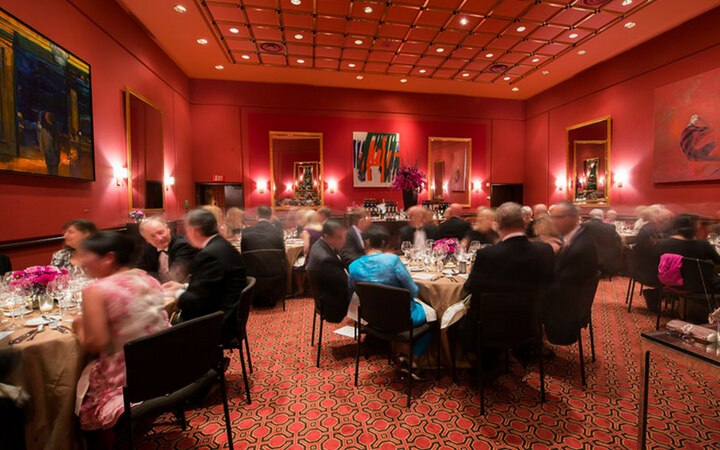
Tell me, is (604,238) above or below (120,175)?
below

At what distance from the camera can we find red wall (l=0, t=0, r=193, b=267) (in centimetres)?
407

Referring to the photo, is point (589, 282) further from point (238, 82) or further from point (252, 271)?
point (238, 82)

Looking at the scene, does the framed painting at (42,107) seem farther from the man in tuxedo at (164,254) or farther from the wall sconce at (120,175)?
the man in tuxedo at (164,254)

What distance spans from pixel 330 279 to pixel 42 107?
4362 millimetres

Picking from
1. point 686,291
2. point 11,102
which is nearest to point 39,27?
point 11,102

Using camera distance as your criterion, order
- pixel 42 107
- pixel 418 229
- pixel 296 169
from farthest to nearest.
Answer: pixel 296 169 < pixel 418 229 < pixel 42 107

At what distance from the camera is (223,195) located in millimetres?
10484

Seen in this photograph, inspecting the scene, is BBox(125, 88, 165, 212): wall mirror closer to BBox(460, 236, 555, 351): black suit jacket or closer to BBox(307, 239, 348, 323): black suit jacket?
BBox(307, 239, 348, 323): black suit jacket

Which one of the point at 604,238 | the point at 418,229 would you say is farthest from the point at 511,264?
the point at 604,238

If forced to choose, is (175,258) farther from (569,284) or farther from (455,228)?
(455,228)

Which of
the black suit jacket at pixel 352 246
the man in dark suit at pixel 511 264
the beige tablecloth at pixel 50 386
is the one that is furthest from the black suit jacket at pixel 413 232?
the beige tablecloth at pixel 50 386

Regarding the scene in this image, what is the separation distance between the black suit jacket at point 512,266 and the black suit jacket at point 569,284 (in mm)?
381

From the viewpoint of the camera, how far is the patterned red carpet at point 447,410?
97.2 inches

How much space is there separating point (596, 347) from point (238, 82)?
35.5 ft
